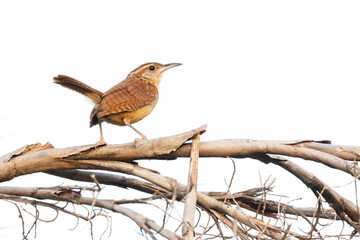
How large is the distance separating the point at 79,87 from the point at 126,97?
16.6 inches

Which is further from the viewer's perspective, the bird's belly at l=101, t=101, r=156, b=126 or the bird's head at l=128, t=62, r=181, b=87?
the bird's head at l=128, t=62, r=181, b=87

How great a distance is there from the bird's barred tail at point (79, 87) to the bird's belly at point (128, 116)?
212 mm

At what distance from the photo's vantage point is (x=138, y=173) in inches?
108

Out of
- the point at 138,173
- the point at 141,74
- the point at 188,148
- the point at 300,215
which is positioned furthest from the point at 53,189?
the point at 141,74

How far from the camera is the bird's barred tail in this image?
165 inches

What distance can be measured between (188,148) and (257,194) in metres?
0.50

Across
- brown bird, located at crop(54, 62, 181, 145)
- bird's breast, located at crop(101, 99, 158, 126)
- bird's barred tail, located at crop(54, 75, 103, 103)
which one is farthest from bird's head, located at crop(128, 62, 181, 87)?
bird's barred tail, located at crop(54, 75, 103, 103)

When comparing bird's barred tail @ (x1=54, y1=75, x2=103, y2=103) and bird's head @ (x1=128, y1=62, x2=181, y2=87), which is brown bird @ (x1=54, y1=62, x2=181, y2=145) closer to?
bird's barred tail @ (x1=54, y1=75, x2=103, y2=103)

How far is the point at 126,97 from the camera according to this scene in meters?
4.53

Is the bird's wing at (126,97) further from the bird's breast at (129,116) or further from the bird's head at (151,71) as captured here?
the bird's head at (151,71)

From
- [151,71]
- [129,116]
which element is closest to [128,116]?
[129,116]

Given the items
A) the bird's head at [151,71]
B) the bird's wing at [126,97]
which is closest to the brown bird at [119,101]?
the bird's wing at [126,97]

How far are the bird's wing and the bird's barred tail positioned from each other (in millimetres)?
74

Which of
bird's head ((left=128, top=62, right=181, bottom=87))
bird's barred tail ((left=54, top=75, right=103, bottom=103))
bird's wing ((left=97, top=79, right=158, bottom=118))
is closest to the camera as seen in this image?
bird's barred tail ((left=54, top=75, right=103, bottom=103))
